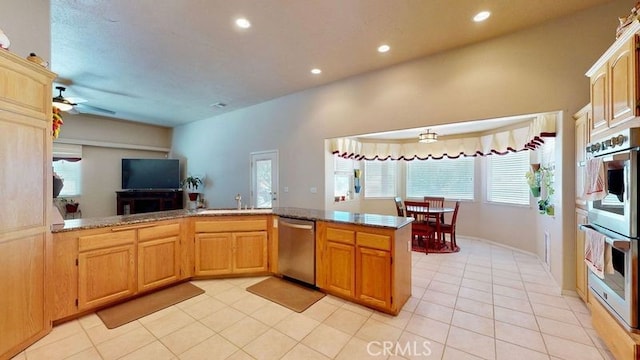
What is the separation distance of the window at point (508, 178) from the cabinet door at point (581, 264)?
215 cm

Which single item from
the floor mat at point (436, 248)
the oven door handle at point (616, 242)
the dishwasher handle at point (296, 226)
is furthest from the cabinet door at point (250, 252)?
the oven door handle at point (616, 242)

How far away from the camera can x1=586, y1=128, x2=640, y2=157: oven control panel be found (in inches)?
61.6

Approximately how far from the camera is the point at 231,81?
458cm

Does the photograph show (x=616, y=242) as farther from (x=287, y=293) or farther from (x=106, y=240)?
(x=106, y=240)

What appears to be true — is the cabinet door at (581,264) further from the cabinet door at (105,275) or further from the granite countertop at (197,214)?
the cabinet door at (105,275)

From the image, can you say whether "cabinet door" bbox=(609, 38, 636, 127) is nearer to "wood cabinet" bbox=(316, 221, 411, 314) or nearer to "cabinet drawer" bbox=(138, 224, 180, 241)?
"wood cabinet" bbox=(316, 221, 411, 314)

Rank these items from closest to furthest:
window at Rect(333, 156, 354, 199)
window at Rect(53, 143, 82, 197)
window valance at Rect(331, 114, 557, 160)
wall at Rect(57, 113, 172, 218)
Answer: window valance at Rect(331, 114, 557, 160)
window at Rect(333, 156, 354, 199)
window at Rect(53, 143, 82, 197)
wall at Rect(57, 113, 172, 218)

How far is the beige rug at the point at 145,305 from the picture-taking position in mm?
2385

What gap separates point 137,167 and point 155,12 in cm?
572

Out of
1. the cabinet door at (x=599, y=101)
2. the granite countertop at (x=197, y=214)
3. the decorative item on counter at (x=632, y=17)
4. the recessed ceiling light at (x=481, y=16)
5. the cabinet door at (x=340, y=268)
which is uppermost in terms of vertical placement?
the recessed ceiling light at (x=481, y=16)

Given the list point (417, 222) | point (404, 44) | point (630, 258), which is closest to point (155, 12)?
point (404, 44)

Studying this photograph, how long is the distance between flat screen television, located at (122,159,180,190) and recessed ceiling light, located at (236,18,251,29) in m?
5.63

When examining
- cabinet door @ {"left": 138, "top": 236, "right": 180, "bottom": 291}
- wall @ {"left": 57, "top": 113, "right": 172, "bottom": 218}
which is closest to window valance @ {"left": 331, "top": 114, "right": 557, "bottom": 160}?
cabinet door @ {"left": 138, "top": 236, "right": 180, "bottom": 291}

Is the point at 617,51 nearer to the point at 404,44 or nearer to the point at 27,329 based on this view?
the point at 404,44
